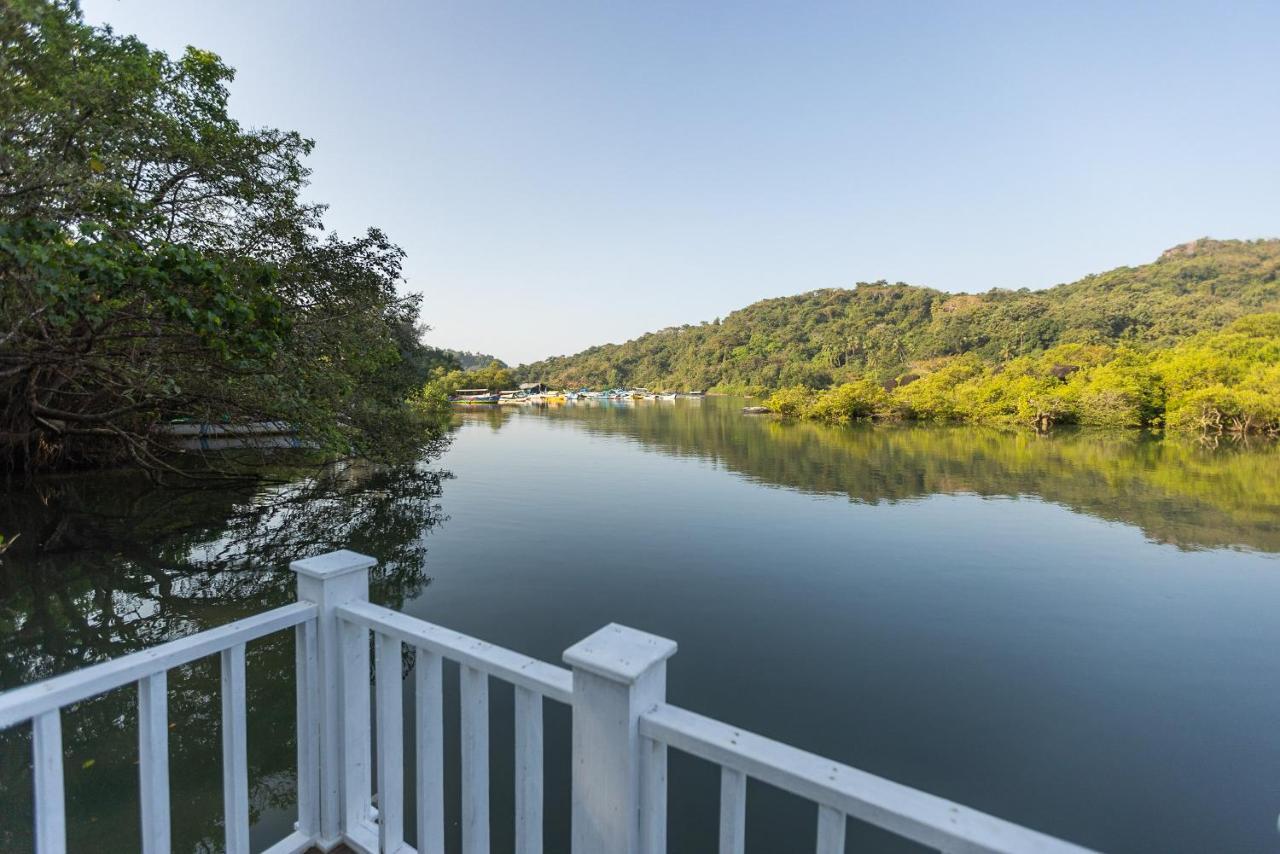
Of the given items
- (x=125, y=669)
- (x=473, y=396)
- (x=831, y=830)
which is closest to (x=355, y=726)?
(x=125, y=669)

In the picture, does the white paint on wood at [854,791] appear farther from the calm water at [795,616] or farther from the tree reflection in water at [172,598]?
the tree reflection in water at [172,598]

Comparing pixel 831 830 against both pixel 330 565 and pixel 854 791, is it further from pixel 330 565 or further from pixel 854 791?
pixel 330 565

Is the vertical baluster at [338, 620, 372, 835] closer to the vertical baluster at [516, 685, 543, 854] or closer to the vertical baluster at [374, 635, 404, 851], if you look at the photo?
the vertical baluster at [374, 635, 404, 851]

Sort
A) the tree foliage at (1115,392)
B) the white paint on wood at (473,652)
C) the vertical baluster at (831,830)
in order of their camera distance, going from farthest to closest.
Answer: the tree foliage at (1115,392) < the white paint on wood at (473,652) < the vertical baluster at (831,830)

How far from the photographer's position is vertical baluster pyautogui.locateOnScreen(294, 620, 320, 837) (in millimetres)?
1649

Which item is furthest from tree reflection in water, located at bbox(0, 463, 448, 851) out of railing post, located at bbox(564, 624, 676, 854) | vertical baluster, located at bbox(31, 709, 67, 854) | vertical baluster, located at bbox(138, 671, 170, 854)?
railing post, located at bbox(564, 624, 676, 854)

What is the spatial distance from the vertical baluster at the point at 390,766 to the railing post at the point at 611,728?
2.32ft

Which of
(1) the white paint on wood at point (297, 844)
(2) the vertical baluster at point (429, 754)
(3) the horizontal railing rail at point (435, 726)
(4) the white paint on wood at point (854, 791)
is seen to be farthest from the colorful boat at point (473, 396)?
(4) the white paint on wood at point (854, 791)

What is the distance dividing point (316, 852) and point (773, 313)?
315 feet

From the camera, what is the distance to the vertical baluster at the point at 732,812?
1006 millimetres

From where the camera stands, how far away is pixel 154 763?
132cm

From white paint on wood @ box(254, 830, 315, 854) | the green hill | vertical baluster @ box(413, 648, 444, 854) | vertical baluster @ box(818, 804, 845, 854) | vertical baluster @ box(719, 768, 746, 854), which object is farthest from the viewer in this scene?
the green hill

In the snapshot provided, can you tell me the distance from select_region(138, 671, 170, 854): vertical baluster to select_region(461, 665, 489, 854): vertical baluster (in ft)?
2.00

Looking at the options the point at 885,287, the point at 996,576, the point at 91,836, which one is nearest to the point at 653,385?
the point at 885,287
